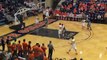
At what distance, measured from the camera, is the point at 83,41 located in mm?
20422

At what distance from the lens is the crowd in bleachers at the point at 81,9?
87.1 feet

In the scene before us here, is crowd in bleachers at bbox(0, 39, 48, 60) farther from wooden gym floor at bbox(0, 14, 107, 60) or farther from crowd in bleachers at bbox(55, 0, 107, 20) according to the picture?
crowd in bleachers at bbox(55, 0, 107, 20)

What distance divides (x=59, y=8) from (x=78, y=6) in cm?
227

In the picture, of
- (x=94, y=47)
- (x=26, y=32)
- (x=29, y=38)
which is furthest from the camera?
(x=26, y=32)

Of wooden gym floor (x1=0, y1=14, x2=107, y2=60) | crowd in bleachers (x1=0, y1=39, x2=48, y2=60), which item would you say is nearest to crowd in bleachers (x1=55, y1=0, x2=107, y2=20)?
wooden gym floor (x1=0, y1=14, x2=107, y2=60)

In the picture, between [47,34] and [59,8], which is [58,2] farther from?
[47,34]

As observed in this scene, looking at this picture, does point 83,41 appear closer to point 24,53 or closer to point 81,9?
point 24,53

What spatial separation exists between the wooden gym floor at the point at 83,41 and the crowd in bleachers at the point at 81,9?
3.99 feet

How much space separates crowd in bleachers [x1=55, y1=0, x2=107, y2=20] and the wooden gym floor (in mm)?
1216

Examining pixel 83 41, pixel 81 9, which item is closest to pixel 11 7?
pixel 81 9

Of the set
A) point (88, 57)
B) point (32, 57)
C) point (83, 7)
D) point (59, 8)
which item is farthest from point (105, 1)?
point (32, 57)

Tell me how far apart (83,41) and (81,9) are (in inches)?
303

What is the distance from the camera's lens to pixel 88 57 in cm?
1709

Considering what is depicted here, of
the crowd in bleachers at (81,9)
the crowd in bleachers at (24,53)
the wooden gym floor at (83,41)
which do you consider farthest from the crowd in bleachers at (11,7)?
the crowd in bleachers at (24,53)
